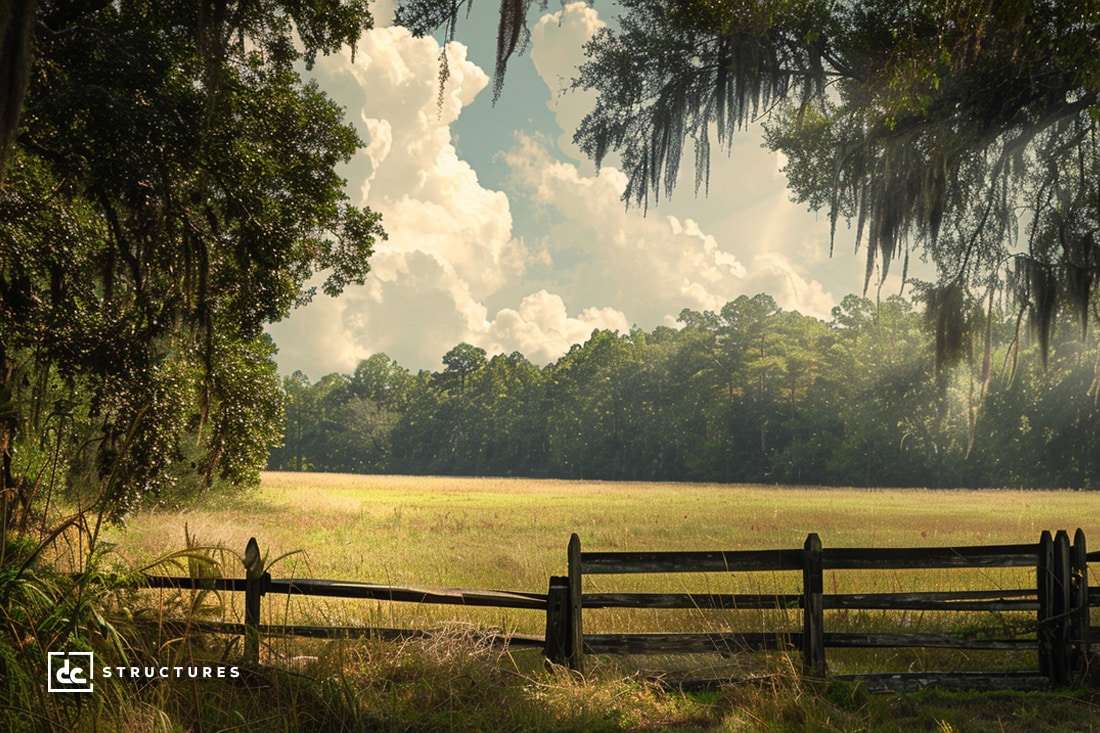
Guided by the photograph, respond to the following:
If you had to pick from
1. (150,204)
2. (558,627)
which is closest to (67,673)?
(558,627)

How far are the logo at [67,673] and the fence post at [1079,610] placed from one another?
714 centimetres

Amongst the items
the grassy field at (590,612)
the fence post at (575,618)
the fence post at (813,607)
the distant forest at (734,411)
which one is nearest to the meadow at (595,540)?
the grassy field at (590,612)

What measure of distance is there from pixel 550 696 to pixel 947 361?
34.8 feet

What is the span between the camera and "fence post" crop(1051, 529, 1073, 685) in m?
6.78

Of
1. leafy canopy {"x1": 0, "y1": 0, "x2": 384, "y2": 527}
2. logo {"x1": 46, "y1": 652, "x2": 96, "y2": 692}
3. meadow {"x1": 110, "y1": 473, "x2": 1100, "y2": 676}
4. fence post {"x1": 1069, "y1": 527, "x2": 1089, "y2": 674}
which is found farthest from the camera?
meadow {"x1": 110, "y1": 473, "x2": 1100, "y2": 676}

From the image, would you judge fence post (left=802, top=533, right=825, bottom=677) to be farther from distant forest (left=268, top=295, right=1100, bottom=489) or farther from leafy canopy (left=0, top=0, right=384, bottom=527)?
distant forest (left=268, top=295, right=1100, bottom=489)

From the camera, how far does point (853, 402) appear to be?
65.6 metres

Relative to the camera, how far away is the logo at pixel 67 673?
3.58 m

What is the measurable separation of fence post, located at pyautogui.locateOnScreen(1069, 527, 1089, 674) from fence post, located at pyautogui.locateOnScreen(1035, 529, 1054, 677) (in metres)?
0.17

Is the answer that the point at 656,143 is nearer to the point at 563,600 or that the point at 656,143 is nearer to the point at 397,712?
the point at 563,600

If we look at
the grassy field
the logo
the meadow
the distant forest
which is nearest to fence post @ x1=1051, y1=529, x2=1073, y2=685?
the grassy field

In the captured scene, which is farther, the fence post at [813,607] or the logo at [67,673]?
the fence post at [813,607]

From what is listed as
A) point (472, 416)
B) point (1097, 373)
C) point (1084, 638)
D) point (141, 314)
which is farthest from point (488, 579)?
point (472, 416)

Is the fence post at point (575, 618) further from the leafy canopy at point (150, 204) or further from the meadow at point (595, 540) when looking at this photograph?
the leafy canopy at point (150, 204)
